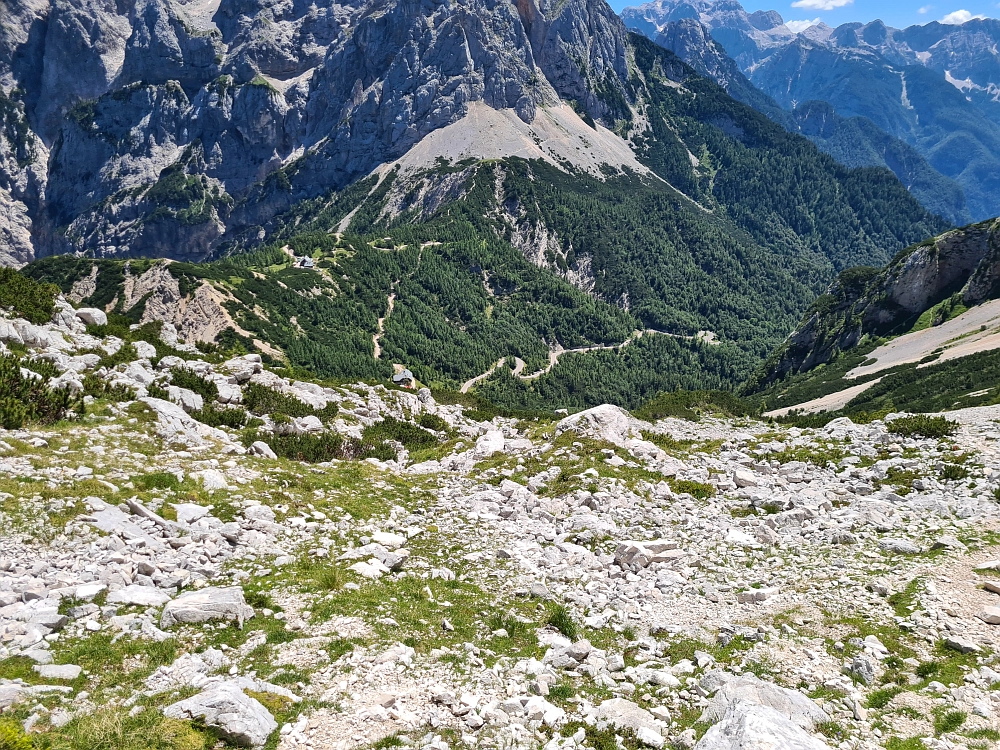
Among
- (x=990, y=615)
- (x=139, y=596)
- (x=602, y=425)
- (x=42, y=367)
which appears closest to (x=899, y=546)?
(x=990, y=615)

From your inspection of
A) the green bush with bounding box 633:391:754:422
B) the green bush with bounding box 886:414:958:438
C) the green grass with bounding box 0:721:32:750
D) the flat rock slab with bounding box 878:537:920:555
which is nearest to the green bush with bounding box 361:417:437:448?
the green bush with bounding box 633:391:754:422

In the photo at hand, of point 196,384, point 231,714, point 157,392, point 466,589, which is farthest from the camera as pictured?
point 196,384

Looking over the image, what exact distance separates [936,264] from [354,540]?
129199 mm

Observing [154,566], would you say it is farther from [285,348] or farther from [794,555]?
[285,348]

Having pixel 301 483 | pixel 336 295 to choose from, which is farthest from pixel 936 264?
pixel 336 295

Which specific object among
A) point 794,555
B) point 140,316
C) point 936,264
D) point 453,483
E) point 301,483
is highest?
point 140,316

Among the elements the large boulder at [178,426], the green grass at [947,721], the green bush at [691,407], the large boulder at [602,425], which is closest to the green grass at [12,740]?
the green grass at [947,721]

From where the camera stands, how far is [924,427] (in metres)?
32.0

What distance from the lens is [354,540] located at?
Result: 1967cm

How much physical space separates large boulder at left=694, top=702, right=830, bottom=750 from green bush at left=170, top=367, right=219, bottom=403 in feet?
98.7

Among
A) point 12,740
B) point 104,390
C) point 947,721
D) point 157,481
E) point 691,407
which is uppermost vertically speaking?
point 104,390

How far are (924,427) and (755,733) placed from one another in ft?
98.4

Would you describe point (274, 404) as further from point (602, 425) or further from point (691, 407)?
point (691, 407)

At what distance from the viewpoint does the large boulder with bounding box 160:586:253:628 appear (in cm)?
1352
